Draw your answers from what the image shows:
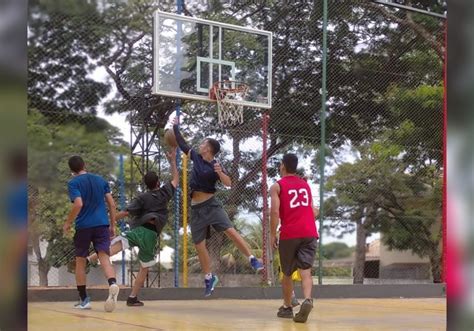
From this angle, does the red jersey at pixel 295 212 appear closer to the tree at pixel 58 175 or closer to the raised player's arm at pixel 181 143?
the raised player's arm at pixel 181 143

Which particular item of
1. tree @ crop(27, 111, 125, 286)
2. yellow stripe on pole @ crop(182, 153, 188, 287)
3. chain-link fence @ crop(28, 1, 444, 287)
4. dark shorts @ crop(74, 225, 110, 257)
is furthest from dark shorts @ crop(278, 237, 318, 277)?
chain-link fence @ crop(28, 1, 444, 287)

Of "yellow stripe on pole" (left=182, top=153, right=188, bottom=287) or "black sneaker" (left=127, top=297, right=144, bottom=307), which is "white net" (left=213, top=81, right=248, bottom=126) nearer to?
"yellow stripe on pole" (left=182, top=153, right=188, bottom=287)

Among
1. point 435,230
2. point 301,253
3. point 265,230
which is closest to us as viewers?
point 301,253

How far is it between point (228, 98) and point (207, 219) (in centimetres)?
416

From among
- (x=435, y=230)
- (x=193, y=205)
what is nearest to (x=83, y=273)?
(x=193, y=205)

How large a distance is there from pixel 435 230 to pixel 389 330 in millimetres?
13107

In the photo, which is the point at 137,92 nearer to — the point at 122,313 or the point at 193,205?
the point at 193,205

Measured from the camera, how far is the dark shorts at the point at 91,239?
7.10m

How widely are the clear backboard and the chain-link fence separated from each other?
0.77 m

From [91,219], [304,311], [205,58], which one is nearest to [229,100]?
[205,58]

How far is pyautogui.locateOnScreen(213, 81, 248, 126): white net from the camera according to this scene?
439 inches

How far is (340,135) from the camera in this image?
15.3 meters

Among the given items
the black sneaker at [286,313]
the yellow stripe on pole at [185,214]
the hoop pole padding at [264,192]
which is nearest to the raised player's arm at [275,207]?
the black sneaker at [286,313]

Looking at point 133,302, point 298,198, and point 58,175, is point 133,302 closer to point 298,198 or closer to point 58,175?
point 58,175
